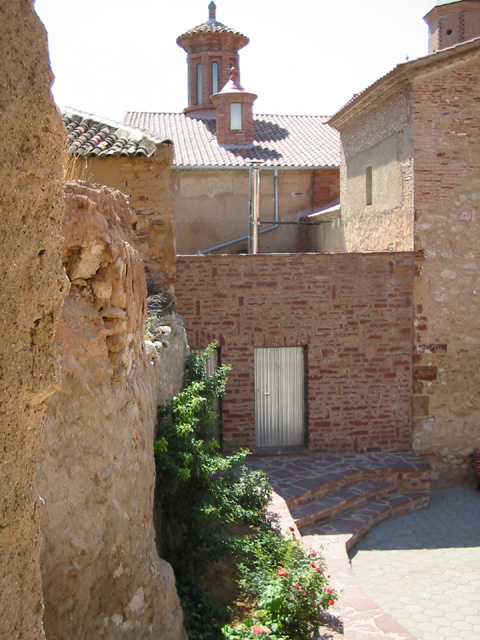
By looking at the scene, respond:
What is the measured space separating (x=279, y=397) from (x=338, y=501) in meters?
2.47

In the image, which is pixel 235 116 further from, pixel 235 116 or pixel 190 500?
pixel 190 500

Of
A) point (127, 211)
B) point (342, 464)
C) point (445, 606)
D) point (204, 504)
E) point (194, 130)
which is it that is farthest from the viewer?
point (194, 130)

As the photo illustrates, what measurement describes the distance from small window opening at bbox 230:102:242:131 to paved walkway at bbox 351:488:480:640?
12.9 metres

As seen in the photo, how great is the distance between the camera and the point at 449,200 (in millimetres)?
11680

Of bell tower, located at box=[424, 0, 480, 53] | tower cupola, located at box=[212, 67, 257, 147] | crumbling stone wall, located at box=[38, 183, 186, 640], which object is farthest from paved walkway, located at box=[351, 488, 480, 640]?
bell tower, located at box=[424, 0, 480, 53]

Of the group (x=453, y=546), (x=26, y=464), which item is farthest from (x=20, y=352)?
(x=453, y=546)

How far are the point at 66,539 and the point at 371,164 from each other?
37.4 feet

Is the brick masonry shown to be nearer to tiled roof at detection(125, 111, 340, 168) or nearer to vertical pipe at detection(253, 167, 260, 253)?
vertical pipe at detection(253, 167, 260, 253)

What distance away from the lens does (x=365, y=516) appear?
1015cm

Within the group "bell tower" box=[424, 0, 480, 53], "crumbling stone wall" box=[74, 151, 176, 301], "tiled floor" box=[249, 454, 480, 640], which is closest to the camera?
"tiled floor" box=[249, 454, 480, 640]

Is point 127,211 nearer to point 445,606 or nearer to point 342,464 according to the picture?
point 445,606

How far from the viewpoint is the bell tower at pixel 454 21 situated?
758 inches

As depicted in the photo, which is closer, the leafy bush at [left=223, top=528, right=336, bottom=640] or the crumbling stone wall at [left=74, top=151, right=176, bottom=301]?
the leafy bush at [left=223, top=528, right=336, bottom=640]

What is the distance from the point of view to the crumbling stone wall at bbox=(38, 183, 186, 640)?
3662mm
